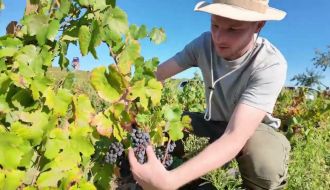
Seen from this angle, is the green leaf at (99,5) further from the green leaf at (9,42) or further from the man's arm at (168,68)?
the man's arm at (168,68)

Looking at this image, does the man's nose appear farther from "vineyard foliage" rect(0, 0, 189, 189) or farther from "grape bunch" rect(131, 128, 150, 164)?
"grape bunch" rect(131, 128, 150, 164)

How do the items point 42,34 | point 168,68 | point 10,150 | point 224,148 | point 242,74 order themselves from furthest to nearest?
1. point 168,68
2. point 242,74
3. point 224,148
4. point 42,34
5. point 10,150

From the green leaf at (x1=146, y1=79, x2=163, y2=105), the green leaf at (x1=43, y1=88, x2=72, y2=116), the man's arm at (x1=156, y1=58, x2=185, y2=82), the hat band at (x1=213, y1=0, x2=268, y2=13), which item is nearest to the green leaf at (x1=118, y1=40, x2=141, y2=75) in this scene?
the green leaf at (x1=146, y1=79, x2=163, y2=105)

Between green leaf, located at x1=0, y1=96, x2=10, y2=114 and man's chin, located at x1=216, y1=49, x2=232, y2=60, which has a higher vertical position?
green leaf, located at x1=0, y1=96, x2=10, y2=114

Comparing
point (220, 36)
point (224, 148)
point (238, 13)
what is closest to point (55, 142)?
point (224, 148)

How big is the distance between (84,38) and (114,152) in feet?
1.81

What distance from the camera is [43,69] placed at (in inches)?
79.5

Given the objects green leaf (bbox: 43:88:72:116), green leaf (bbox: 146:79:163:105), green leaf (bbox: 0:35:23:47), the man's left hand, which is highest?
green leaf (bbox: 0:35:23:47)

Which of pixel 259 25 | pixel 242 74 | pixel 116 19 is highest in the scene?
pixel 116 19

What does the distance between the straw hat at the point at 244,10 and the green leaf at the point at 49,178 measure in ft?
3.84

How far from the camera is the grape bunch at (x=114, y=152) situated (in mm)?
2187

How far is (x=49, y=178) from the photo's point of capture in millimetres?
1921

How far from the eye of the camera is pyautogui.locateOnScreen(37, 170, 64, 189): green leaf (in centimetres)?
191

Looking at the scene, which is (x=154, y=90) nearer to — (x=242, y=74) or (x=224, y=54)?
(x=224, y=54)
